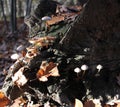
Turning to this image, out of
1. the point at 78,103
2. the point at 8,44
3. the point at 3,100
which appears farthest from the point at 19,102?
the point at 8,44

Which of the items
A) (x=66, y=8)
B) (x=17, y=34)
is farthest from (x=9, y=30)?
(x=66, y=8)

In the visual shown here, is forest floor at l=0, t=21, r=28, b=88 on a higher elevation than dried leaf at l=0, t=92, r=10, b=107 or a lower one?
lower

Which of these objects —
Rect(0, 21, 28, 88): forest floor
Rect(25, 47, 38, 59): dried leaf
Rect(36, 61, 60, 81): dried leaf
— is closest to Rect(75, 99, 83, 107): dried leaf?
Rect(36, 61, 60, 81): dried leaf

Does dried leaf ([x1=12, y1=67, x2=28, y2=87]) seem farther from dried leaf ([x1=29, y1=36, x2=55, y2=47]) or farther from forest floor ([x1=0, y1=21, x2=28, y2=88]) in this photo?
forest floor ([x1=0, y1=21, x2=28, y2=88])

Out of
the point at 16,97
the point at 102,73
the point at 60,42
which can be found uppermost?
the point at 60,42

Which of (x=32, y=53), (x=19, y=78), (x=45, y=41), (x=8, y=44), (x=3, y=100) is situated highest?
(x=45, y=41)

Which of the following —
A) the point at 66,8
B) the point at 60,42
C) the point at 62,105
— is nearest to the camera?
the point at 62,105

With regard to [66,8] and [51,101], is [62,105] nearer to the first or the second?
[51,101]

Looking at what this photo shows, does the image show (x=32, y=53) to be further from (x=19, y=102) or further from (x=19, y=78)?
(x=19, y=102)

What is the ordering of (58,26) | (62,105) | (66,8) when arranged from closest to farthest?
(62,105) → (58,26) → (66,8)

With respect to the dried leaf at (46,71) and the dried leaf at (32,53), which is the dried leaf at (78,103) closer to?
the dried leaf at (46,71)

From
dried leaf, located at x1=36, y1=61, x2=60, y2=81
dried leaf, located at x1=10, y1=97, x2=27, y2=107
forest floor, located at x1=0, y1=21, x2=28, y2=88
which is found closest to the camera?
dried leaf, located at x1=36, y1=61, x2=60, y2=81
